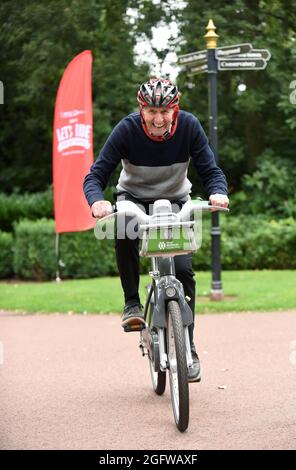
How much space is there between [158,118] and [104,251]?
9.88 meters

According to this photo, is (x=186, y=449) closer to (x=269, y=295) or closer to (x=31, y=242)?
(x=269, y=295)

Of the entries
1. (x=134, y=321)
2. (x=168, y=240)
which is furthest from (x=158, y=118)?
(x=134, y=321)

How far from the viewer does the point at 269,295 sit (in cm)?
1058

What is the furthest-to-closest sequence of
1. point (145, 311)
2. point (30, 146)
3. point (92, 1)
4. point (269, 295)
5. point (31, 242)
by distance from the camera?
point (30, 146)
point (92, 1)
point (31, 242)
point (269, 295)
point (145, 311)

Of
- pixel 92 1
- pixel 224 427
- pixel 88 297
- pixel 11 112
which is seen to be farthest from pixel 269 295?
pixel 11 112

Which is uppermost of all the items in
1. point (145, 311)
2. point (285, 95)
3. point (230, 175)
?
point (285, 95)

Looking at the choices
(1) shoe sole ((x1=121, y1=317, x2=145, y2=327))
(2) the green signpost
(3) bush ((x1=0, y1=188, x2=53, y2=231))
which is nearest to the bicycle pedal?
A: (1) shoe sole ((x1=121, y1=317, x2=145, y2=327))

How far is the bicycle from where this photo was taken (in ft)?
14.4

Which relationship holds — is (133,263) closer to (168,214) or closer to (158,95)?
(168,214)

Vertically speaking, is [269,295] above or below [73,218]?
below

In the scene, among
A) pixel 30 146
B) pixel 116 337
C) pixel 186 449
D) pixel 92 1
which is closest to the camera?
pixel 186 449

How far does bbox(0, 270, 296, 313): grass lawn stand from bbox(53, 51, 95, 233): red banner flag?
107cm

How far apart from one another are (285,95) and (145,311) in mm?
12156

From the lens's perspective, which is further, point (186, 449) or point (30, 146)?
point (30, 146)
